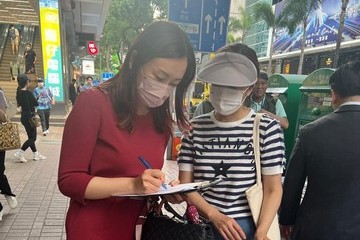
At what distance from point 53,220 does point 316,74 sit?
13.5 ft

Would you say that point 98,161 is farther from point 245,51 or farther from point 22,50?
point 22,50

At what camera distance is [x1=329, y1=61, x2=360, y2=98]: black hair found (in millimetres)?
1675

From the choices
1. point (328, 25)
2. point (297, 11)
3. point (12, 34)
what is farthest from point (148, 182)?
point (328, 25)

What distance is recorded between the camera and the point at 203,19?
4570 mm

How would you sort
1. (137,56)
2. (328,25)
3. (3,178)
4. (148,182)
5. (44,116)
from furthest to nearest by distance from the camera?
(328,25) → (44,116) → (3,178) → (137,56) → (148,182)

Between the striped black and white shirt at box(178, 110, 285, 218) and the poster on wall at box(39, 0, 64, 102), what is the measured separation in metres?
10.8

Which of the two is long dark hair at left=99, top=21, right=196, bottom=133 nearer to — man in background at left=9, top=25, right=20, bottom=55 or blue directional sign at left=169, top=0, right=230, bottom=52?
blue directional sign at left=169, top=0, right=230, bottom=52

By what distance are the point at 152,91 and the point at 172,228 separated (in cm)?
54

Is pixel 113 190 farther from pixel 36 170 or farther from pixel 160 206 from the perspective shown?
pixel 36 170

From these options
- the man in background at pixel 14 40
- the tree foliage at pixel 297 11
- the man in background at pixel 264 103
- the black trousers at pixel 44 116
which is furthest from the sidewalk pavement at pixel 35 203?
the tree foliage at pixel 297 11

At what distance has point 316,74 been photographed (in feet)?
15.4

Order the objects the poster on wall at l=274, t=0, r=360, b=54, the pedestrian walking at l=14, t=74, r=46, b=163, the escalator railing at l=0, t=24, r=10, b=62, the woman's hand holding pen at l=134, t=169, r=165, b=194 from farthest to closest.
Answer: the poster on wall at l=274, t=0, r=360, b=54 → the escalator railing at l=0, t=24, r=10, b=62 → the pedestrian walking at l=14, t=74, r=46, b=163 → the woman's hand holding pen at l=134, t=169, r=165, b=194

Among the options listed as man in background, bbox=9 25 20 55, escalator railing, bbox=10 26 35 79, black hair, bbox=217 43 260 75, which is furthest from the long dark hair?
man in background, bbox=9 25 20 55

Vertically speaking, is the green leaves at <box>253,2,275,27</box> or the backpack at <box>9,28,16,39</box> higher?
→ the green leaves at <box>253,2,275,27</box>
